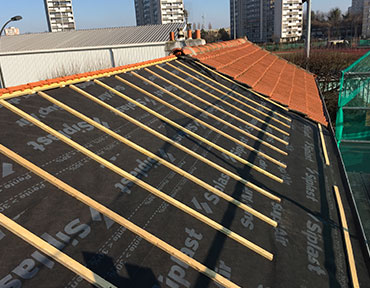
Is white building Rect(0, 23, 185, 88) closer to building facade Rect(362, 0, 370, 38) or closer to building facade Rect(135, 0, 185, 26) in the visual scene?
building facade Rect(135, 0, 185, 26)

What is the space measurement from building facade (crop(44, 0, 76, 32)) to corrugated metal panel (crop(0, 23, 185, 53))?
87386 mm

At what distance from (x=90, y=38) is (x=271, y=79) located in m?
26.9

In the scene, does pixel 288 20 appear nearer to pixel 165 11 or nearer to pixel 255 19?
pixel 255 19

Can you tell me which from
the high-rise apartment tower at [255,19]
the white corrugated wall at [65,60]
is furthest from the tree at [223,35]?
the white corrugated wall at [65,60]

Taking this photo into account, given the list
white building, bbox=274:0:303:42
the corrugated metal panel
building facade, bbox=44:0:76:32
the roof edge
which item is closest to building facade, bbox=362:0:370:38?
white building, bbox=274:0:303:42

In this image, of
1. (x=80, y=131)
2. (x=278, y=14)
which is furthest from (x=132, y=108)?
(x=278, y=14)

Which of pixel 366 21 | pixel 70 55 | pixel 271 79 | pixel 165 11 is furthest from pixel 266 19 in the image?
pixel 271 79

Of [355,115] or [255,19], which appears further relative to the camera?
[255,19]

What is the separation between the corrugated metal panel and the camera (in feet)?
99.6

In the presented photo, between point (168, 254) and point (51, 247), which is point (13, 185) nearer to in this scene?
point (51, 247)

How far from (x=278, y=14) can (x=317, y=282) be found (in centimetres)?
11656

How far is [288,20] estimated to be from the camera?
108 metres

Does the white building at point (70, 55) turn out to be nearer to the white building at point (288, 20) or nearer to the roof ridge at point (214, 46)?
the roof ridge at point (214, 46)

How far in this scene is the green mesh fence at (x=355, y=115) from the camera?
13.0 metres
